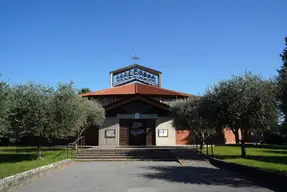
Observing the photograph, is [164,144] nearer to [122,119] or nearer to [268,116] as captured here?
[122,119]

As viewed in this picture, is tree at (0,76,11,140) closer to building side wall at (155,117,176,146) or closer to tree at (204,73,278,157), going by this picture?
tree at (204,73,278,157)

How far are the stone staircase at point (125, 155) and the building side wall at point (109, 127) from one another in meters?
7.99

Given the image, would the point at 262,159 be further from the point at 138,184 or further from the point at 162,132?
the point at 162,132

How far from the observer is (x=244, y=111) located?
55.2ft

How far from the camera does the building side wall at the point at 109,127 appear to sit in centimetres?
2989

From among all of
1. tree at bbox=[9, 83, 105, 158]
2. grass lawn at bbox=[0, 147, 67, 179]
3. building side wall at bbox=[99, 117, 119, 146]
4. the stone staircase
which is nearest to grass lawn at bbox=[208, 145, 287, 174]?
the stone staircase

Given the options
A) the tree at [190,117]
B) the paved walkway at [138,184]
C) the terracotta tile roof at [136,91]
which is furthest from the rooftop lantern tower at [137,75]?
the paved walkway at [138,184]

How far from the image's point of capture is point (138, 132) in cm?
3083

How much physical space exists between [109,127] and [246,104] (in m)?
16.6

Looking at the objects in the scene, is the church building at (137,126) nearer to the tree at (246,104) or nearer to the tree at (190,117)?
the tree at (190,117)

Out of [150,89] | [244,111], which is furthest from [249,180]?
[150,89]

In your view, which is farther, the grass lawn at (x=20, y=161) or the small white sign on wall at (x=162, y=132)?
the small white sign on wall at (x=162, y=132)

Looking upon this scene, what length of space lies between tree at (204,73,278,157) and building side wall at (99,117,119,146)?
14.3m

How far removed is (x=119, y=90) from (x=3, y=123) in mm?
27243
